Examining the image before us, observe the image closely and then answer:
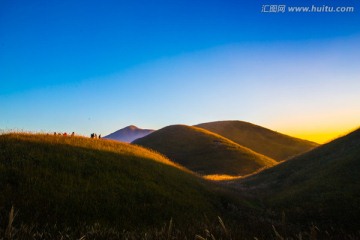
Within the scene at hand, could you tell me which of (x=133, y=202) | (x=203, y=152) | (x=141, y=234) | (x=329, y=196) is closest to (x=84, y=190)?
(x=133, y=202)

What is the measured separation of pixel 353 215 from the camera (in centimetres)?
1839

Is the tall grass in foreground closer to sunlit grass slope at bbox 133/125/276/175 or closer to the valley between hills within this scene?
the valley between hills

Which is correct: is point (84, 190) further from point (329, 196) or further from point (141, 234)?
point (329, 196)

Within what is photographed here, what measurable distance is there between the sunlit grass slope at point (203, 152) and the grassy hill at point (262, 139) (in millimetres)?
27932

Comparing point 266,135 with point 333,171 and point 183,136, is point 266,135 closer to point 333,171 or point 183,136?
point 183,136

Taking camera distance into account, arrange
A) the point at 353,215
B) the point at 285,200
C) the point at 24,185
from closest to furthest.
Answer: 1. the point at 24,185
2. the point at 353,215
3. the point at 285,200

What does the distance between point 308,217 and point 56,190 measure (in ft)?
49.1

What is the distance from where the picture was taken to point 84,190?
13.9m

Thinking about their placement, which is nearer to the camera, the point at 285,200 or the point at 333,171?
the point at 285,200

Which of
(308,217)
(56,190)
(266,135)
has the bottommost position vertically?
(308,217)

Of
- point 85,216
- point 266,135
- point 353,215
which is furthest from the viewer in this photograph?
point 266,135

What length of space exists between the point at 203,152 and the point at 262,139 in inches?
2251

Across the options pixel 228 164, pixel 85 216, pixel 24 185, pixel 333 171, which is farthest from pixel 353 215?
pixel 228 164

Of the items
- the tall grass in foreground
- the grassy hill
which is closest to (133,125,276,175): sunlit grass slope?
the grassy hill
